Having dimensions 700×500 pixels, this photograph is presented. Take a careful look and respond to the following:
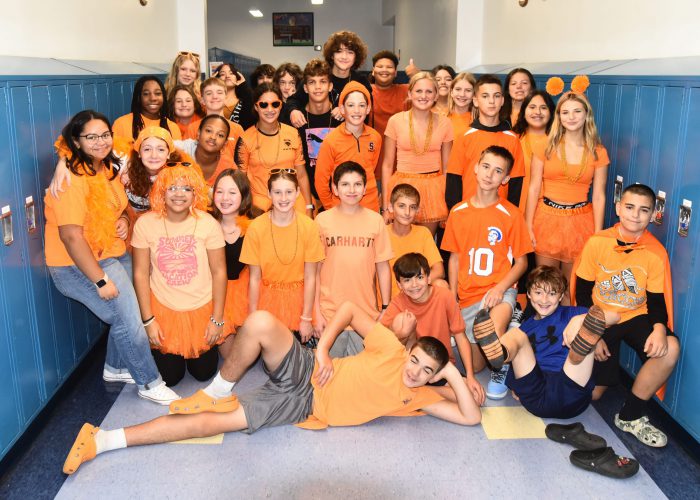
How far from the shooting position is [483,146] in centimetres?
370

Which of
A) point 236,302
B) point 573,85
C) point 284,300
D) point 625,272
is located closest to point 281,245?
point 284,300

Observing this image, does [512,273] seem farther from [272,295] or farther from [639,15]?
[639,15]

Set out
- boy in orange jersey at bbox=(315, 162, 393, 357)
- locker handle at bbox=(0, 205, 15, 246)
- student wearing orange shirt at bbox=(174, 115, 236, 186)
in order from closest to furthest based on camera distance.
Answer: locker handle at bbox=(0, 205, 15, 246) < boy in orange jersey at bbox=(315, 162, 393, 357) < student wearing orange shirt at bbox=(174, 115, 236, 186)

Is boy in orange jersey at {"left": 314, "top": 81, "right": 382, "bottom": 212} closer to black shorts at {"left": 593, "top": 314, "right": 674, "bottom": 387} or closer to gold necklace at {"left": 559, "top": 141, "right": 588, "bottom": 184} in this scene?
gold necklace at {"left": 559, "top": 141, "right": 588, "bottom": 184}

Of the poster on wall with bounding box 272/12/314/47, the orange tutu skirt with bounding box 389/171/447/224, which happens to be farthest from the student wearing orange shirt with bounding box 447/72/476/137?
the poster on wall with bounding box 272/12/314/47

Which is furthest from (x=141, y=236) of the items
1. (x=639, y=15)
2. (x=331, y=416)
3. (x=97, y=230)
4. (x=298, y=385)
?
(x=639, y=15)

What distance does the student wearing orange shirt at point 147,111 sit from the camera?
12.4ft

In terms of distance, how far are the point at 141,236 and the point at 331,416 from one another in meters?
1.26

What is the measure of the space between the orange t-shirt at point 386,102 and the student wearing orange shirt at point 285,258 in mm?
1557

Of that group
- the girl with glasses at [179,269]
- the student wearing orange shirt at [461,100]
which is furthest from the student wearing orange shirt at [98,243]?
the student wearing orange shirt at [461,100]

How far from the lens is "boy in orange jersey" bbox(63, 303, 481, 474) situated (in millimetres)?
2711

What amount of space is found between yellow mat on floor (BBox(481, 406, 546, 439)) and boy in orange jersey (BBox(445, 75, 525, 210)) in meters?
1.26

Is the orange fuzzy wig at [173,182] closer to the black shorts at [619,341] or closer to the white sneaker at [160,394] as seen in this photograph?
the white sneaker at [160,394]

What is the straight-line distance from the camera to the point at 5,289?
2.57 m
